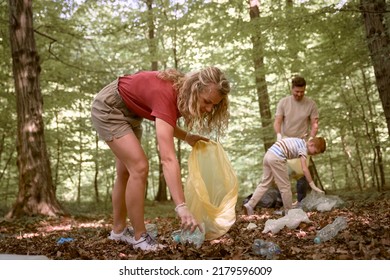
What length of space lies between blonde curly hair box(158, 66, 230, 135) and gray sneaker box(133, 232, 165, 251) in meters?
0.86

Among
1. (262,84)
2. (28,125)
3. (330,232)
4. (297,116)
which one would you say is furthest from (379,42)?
(28,125)

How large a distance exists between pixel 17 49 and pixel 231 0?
171 inches

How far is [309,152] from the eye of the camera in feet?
15.9

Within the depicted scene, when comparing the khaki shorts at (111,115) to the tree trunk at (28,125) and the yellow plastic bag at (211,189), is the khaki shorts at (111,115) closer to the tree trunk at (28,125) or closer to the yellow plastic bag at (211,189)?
the yellow plastic bag at (211,189)

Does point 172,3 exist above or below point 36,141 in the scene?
above

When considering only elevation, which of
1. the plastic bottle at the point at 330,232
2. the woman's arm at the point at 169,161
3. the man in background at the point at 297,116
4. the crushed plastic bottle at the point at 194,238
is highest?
the man in background at the point at 297,116

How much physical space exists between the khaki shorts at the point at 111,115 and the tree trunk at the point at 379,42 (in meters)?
3.29

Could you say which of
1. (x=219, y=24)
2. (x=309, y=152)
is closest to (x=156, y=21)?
(x=219, y=24)

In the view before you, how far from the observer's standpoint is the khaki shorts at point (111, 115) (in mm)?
2912

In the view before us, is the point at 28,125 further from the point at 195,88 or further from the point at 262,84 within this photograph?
the point at 262,84

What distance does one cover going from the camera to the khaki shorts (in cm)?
291

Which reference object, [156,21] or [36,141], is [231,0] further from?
[36,141]

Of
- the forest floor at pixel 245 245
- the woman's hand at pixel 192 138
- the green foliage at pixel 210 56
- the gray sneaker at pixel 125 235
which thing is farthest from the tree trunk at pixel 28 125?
the woman's hand at pixel 192 138

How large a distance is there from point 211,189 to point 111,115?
3.26ft
